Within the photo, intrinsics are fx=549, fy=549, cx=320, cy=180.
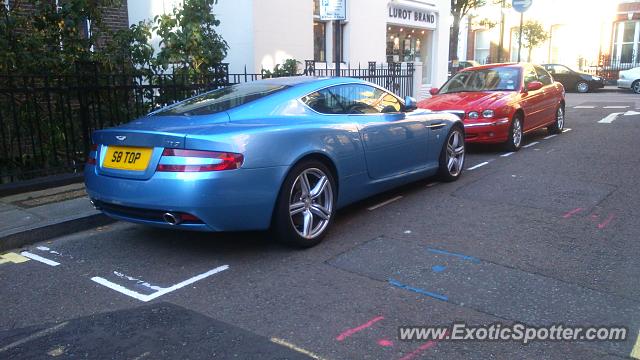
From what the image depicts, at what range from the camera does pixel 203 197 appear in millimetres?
4031

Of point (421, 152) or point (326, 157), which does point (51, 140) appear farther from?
point (421, 152)

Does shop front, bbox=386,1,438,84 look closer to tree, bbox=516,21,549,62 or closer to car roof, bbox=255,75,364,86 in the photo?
car roof, bbox=255,75,364,86

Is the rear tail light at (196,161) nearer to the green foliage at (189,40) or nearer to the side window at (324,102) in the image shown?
the side window at (324,102)

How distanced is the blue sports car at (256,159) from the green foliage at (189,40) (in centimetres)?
316

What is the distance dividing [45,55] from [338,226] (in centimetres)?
468

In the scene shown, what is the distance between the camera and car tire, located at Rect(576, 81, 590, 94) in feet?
91.7

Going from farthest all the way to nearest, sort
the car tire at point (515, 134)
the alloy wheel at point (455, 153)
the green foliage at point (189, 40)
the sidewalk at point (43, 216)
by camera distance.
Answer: the car tire at point (515, 134), the green foliage at point (189, 40), the alloy wheel at point (455, 153), the sidewalk at point (43, 216)

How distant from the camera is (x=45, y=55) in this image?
23.7ft

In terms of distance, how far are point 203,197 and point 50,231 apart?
2.15 meters

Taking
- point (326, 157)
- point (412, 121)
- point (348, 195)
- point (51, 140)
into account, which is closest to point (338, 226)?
point (348, 195)

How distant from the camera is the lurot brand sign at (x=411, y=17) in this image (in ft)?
56.9

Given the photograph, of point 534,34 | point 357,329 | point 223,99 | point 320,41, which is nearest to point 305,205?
point 223,99

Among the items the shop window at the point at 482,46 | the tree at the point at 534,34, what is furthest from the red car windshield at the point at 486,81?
the shop window at the point at 482,46

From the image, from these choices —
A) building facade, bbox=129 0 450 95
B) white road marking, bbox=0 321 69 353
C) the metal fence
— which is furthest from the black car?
white road marking, bbox=0 321 69 353
